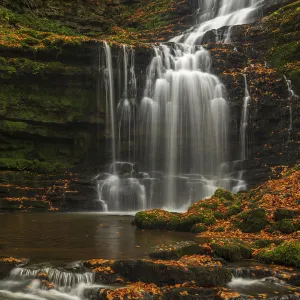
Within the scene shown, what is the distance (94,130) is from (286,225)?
1501 cm

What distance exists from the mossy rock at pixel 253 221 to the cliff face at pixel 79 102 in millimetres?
8041

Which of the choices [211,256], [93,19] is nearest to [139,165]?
[211,256]

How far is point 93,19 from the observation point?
112ft

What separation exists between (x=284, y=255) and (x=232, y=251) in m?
1.07

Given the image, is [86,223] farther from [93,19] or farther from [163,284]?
[93,19]

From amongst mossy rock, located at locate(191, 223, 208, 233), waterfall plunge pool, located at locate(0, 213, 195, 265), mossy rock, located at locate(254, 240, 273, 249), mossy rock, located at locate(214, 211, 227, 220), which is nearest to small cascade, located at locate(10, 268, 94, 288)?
waterfall plunge pool, located at locate(0, 213, 195, 265)

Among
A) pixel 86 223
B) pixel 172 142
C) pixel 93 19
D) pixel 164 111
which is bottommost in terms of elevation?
pixel 86 223

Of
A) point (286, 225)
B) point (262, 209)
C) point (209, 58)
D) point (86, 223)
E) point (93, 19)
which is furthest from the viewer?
point (93, 19)

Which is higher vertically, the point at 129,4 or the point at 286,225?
the point at 129,4

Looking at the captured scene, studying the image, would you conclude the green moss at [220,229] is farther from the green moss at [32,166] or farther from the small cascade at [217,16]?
the small cascade at [217,16]

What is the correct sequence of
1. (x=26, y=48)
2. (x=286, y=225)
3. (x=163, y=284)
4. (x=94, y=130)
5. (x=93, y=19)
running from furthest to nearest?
(x=93, y=19) → (x=94, y=130) → (x=26, y=48) → (x=286, y=225) → (x=163, y=284)

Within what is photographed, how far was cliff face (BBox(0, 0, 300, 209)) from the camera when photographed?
1912 centimetres

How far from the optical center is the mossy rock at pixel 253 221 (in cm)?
1004

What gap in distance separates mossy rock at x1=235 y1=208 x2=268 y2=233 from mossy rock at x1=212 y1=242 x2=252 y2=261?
220 cm
